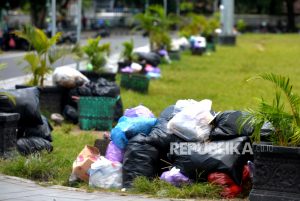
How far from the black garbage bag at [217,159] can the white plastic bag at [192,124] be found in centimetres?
17

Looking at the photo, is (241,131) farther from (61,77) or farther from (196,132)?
(61,77)

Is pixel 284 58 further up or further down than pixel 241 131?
further down

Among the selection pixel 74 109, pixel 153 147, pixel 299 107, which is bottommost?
pixel 74 109

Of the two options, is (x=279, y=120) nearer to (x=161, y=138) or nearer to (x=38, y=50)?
(x=161, y=138)

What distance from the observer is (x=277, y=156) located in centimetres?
718

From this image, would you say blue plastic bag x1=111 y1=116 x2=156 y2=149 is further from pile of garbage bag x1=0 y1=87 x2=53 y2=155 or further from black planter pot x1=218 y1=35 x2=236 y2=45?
black planter pot x1=218 y1=35 x2=236 y2=45

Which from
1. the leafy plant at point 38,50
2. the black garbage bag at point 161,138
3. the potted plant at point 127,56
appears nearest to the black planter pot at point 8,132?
the black garbage bag at point 161,138

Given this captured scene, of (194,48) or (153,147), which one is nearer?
(153,147)

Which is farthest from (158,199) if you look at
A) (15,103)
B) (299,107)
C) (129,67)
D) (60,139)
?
(129,67)

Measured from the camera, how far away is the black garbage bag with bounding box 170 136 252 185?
313 inches

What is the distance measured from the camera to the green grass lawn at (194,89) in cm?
889

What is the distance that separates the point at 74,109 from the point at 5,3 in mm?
40058

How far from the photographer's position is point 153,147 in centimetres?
→ 845

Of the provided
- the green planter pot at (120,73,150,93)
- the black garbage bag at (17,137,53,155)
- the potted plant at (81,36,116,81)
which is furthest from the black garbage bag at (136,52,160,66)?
the black garbage bag at (17,137,53,155)
